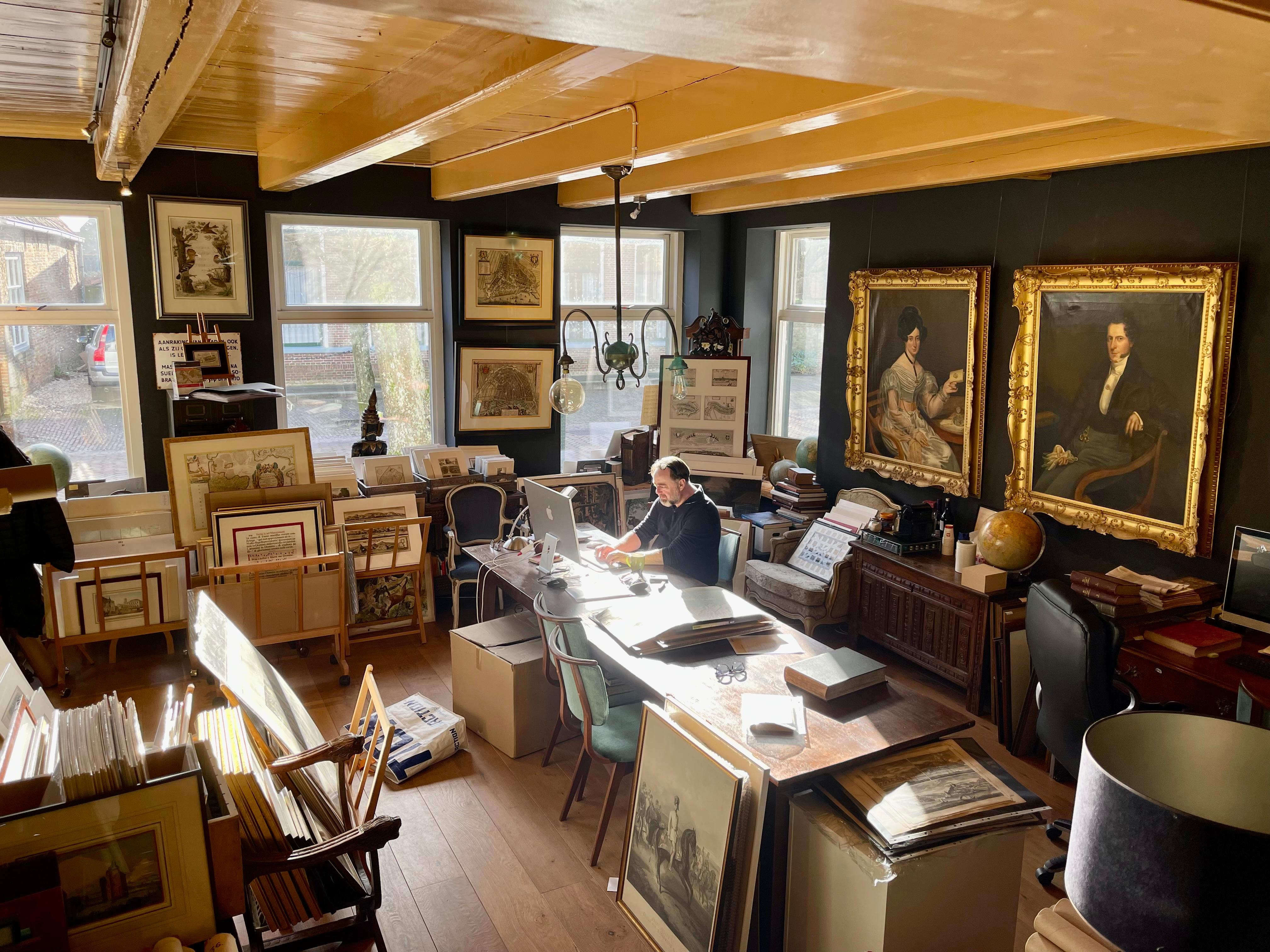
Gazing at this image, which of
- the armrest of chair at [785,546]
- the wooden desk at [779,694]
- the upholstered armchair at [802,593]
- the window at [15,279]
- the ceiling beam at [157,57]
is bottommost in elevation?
the upholstered armchair at [802,593]

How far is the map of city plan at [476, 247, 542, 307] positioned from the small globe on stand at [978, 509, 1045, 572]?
3.78 meters

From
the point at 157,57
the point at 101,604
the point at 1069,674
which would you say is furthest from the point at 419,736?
the point at 157,57

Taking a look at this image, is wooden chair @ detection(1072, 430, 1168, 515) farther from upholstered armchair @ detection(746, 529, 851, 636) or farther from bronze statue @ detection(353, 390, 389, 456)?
bronze statue @ detection(353, 390, 389, 456)

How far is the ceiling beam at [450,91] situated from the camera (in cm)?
231

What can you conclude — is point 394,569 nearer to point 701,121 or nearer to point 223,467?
point 223,467

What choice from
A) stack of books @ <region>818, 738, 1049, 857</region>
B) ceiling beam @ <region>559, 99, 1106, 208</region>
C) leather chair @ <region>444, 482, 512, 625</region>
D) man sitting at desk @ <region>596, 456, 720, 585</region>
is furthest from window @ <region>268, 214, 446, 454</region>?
stack of books @ <region>818, 738, 1049, 857</region>

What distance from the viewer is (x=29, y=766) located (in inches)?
89.2

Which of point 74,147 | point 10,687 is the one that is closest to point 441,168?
point 74,147

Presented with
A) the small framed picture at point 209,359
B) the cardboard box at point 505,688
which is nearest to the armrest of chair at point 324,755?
the cardboard box at point 505,688

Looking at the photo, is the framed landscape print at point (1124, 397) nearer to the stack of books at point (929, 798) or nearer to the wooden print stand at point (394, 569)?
the stack of books at point (929, 798)

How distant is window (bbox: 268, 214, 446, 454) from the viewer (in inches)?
250

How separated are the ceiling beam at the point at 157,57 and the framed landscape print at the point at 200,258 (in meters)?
2.46

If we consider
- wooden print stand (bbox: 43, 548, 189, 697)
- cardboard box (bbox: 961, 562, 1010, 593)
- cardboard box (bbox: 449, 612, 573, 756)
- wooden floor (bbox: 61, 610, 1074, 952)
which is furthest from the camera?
wooden print stand (bbox: 43, 548, 189, 697)

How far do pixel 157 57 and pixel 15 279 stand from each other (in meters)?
4.41
